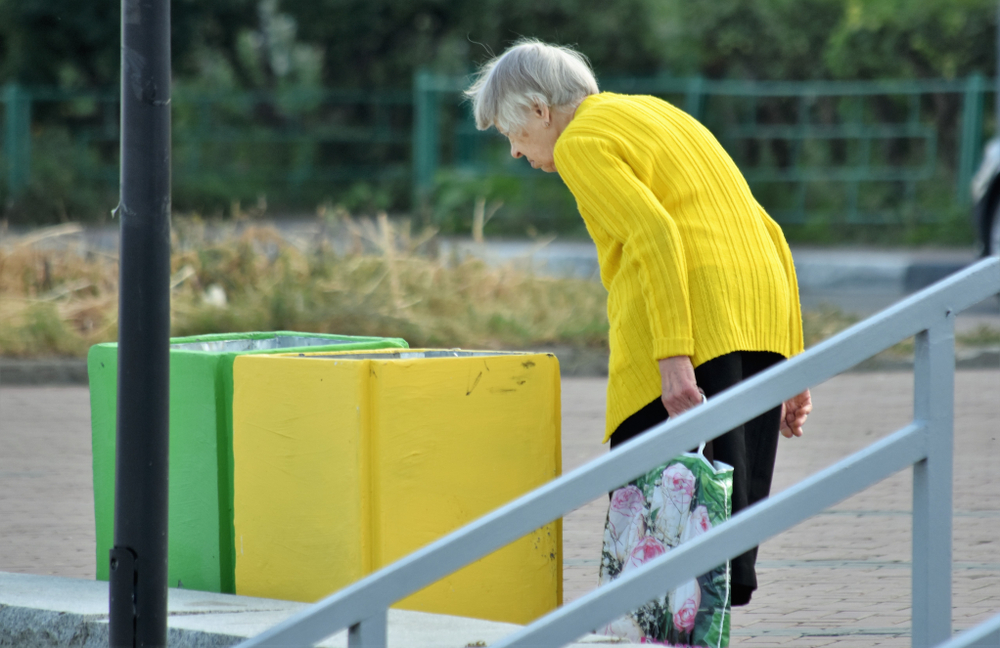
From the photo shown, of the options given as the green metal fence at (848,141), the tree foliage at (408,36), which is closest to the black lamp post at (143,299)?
the green metal fence at (848,141)

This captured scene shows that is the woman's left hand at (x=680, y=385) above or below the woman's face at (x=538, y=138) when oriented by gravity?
below

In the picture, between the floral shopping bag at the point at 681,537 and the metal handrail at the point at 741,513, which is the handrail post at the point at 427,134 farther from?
the metal handrail at the point at 741,513

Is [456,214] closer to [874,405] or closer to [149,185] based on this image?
[874,405]

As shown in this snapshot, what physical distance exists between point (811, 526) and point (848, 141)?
45.6 ft

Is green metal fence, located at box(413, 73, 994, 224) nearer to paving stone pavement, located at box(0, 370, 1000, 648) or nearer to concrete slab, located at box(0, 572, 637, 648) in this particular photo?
paving stone pavement, located at box(0, 370, 1000, 648)

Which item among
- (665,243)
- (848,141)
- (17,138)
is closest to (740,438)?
(665,243)

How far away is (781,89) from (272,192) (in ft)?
30.2

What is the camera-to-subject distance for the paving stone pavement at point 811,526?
3.88 m

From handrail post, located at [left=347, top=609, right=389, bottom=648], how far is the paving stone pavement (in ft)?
5.64

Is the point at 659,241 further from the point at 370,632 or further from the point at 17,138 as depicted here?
the point at 17,138

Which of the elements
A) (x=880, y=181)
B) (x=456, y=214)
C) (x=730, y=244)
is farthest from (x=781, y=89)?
(x=730, y=244)

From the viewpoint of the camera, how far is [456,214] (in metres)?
19.3

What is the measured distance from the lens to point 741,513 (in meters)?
2.22

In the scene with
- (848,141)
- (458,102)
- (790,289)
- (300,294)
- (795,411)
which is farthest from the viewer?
(458,102)
